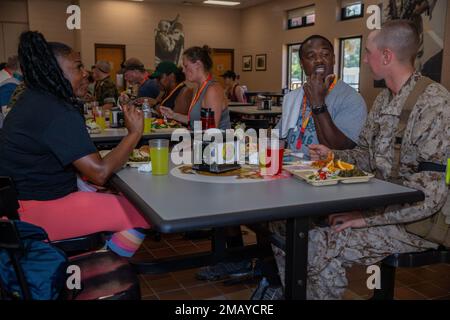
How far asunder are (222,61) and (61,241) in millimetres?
12288

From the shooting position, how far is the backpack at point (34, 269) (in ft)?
3.90

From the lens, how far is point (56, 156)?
5.30ft

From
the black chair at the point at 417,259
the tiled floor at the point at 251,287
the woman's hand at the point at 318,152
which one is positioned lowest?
the tiled floor at the point at 251,287

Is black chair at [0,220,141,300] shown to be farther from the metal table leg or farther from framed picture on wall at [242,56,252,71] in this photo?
framed picture on wall at [242,56,252,71]

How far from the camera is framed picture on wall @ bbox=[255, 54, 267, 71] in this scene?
12.3 meters

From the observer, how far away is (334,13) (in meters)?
9.61

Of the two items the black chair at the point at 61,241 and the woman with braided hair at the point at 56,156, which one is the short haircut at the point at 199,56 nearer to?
the woman with braided hair at the point at 56,156

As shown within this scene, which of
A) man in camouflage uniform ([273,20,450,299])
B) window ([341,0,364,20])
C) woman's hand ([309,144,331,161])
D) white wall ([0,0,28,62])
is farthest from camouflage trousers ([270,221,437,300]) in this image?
white wall ([0,0,28,62])

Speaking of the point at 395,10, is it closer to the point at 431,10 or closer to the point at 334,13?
the point at 431,10

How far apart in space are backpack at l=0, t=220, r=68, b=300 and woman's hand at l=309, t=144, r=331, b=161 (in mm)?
1191

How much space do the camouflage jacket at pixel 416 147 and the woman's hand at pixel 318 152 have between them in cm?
21

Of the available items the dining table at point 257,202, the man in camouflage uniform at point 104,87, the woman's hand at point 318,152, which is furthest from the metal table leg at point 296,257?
the man in camouflage uniform at point 104,87

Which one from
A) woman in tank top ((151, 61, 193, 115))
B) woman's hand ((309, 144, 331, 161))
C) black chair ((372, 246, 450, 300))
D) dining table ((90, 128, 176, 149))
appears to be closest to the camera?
black chair ((372, 246, 450, 300))

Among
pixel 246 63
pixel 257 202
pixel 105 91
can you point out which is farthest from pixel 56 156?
pixel 246 63
